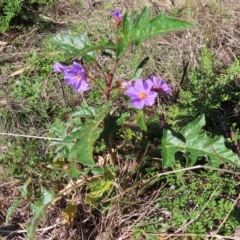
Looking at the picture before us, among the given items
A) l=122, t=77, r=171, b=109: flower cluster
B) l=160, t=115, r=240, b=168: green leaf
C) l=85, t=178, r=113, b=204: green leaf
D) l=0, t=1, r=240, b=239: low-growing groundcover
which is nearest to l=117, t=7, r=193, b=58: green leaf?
l=0, t=1, r=240, b=239: low-growing groundcover

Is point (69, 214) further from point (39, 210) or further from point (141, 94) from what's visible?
point (141, 94)

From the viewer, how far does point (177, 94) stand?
2.84 meters

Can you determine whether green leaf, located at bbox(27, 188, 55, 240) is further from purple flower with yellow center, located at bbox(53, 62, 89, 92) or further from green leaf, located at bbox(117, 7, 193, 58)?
green leaf, located at bbox(117, 7, 193, 58)

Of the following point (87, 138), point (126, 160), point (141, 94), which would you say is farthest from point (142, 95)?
point (126, 160)

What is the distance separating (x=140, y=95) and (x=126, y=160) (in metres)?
0.56

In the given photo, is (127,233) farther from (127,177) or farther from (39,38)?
(39,38)

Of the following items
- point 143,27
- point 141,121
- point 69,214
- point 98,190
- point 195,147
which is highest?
point 143,27

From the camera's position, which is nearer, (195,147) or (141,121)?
(141,121)

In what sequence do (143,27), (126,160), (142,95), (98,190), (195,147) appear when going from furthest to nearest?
(126,160) < (98,190) < (195,147) < (142,95) < (143,27)

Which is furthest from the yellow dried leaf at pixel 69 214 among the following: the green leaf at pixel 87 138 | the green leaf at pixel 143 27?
the green leaf at pixel 143 27

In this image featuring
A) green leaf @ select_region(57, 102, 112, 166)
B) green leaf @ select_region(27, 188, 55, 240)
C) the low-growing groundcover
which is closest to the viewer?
green leaf @ select_region(57, 102, 112, 166)

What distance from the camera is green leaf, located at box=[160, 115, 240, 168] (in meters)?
2.18

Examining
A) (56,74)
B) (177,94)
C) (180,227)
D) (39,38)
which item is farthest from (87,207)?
(39,38)

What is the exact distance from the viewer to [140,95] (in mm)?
2047
